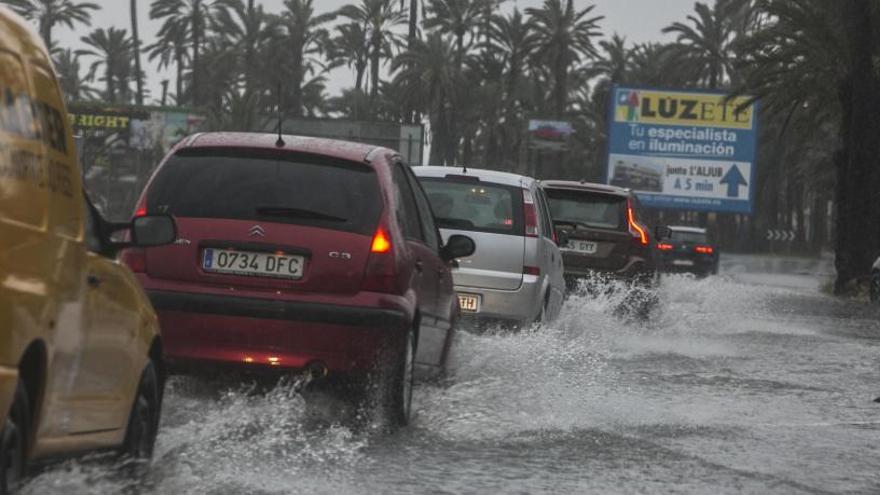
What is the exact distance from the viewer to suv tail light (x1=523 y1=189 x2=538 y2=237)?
1423 centimetres

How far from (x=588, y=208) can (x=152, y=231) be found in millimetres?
13980

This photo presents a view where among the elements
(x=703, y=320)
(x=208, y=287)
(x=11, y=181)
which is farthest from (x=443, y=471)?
→ (x=703, y=320)

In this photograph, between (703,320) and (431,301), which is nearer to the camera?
(431,301)

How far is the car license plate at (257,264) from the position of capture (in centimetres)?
855

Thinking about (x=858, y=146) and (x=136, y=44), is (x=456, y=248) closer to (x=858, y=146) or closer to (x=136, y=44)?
(x=858, y=146)

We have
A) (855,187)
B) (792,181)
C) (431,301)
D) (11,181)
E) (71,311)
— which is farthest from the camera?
(792,181)

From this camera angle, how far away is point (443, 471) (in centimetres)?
760

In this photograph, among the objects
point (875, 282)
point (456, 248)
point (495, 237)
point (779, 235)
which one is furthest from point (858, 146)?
point (779, 235)

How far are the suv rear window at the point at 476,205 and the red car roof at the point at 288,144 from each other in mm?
4898

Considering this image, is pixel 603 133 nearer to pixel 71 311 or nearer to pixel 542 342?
pixel 542 342

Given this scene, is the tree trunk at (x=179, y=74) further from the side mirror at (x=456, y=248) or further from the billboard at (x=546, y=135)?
the side mirror at (x=456, y=248)

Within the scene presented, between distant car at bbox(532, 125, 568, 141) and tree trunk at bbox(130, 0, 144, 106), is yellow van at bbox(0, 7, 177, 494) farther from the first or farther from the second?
tree trunk at bbox(130, 0, 144, 106)

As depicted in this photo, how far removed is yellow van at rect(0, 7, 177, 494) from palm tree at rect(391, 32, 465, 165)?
274ft

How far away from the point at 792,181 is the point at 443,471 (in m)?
93.1
